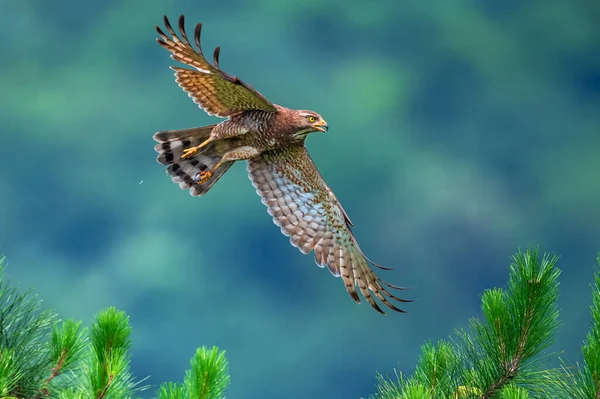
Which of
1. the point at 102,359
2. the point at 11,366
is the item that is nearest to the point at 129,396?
the point at 102,359

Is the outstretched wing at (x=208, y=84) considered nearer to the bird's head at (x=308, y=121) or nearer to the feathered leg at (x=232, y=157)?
the bird's head at (x=308, y=121)

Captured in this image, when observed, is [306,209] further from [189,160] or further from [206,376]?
[206,376]

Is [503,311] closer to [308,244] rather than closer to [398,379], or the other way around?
[398,379]

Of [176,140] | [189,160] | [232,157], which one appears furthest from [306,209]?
[176,140]

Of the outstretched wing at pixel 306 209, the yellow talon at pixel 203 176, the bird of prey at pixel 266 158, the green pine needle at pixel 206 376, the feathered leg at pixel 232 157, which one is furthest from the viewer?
the outstretched wing at pixel 306 209

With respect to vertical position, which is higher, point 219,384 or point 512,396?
point 219,384

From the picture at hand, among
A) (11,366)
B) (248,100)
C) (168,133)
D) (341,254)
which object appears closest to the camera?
(11,366)

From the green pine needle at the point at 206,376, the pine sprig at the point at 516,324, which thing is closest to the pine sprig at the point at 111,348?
the green pine needle at the point at 206,376
